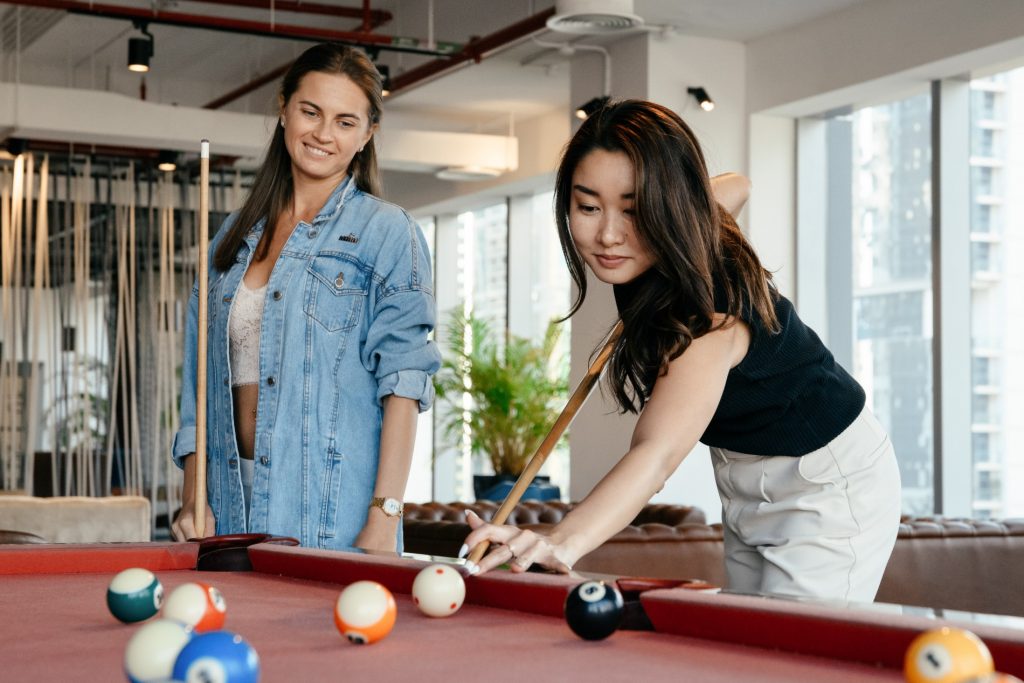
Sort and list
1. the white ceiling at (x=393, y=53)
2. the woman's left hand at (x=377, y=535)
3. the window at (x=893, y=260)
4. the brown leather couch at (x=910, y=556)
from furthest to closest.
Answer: the white ceiling at (x=393, y=53), the window at (x=893, y=260), the brown leather couch at (x=910, y=556), the woman's left hand at (x=377, y=535)

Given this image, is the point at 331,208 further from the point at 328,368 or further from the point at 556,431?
the point at 556,431

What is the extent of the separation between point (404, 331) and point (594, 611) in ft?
3.86

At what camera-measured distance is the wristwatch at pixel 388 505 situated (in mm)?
2430

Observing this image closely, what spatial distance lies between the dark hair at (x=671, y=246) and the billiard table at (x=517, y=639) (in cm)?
45

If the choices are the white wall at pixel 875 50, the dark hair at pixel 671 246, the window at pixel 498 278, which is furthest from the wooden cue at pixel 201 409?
the window at pixel 498 278

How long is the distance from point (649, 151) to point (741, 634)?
77cm

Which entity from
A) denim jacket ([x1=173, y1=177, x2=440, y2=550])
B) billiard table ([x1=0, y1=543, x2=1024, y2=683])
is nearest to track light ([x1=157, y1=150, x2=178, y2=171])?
denim jacket ([x1=173, y1=177, x2=440, y2=550])

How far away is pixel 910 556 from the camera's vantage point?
14.6ft

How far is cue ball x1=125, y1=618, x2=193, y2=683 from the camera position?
43.2 inches

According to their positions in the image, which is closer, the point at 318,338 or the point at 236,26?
the point at 318,338

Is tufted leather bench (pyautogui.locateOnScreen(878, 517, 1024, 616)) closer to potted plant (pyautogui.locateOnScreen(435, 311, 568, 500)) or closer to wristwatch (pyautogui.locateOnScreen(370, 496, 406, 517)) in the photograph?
wristwatch (pyautogui.locateOnScreen(370, 496, 406, 517))

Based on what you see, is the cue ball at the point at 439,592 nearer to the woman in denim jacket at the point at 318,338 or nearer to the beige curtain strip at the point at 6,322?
the woman in denim jacket at the point at 318,338

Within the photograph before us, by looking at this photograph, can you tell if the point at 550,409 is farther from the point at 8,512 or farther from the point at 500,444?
the point at 8,512

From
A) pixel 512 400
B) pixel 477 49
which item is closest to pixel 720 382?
pixel 477 49
